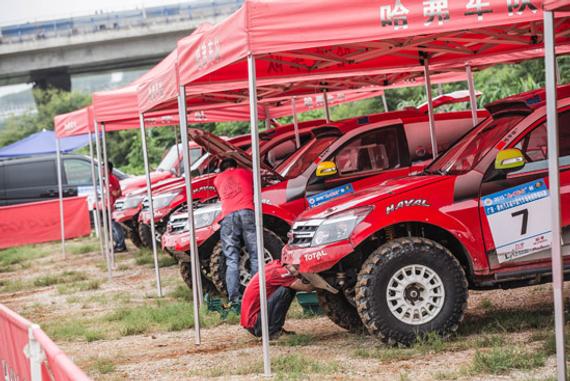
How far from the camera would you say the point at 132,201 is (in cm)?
1897

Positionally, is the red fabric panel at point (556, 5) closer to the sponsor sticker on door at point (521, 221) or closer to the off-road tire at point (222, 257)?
the sponsor sticker on door at point (521, 221)

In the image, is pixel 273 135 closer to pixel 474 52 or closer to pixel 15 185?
pixel 474 52

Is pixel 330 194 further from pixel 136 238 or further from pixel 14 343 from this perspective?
pixel 136 238

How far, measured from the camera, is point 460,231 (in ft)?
27.5

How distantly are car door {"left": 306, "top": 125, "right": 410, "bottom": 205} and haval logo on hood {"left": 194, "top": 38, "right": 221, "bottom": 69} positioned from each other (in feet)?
9.79

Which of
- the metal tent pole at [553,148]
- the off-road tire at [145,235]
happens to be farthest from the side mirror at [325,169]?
the off-road tire at [145,235]

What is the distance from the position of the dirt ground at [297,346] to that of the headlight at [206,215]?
3.27ft

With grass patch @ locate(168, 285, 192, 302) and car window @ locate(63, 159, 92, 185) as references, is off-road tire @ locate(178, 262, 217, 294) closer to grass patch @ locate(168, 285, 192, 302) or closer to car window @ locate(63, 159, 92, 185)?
grass patch @ locate(168, 285, 192, 302)

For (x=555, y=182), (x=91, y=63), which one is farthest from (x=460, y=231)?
(x=91, y=63)

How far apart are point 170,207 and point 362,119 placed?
13.5 feet

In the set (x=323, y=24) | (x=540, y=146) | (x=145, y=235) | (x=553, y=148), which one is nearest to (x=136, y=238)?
(x=145, y=235)

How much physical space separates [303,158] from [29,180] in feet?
52.6

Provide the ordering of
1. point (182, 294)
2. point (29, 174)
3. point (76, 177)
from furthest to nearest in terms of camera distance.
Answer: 1. point (29, 174)
2. point (76, 177)
3. point (182, 294)

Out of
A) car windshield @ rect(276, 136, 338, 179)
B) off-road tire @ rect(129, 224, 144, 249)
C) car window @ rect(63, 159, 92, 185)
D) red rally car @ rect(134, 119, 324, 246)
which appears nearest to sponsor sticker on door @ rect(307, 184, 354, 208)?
car windshield @ rect(276, 136, 338, 179)
